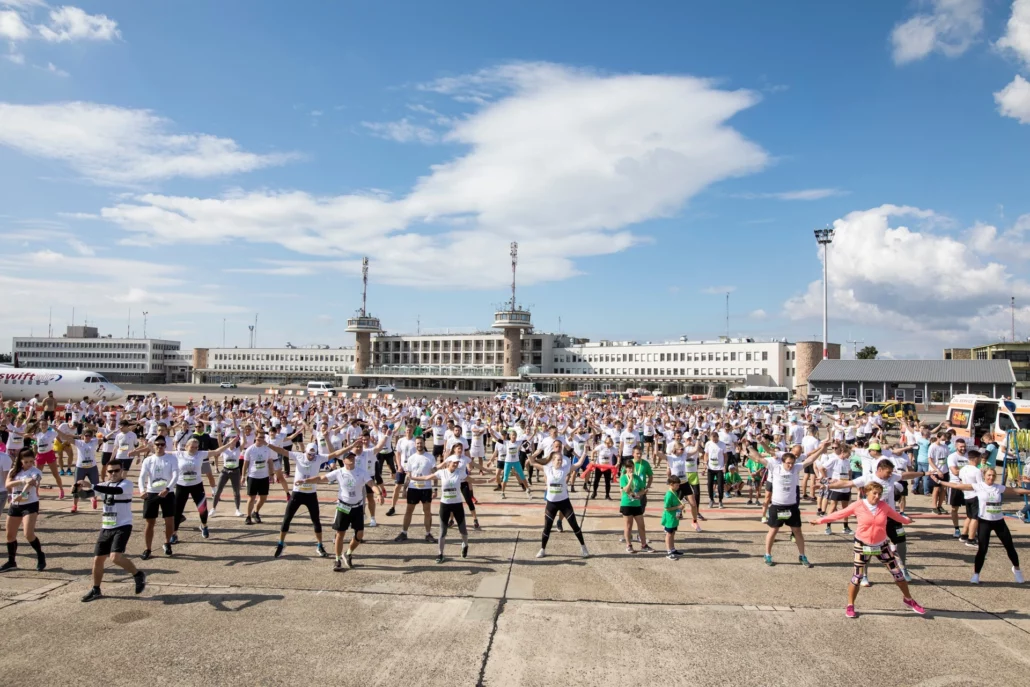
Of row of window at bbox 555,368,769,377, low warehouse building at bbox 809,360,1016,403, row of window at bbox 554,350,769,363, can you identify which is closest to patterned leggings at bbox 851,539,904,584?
low warehouse building at bbox 809,360,1016,403

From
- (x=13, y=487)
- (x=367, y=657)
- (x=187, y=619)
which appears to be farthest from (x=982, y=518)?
(x=13, y=487)

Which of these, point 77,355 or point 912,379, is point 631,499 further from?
point 77,355

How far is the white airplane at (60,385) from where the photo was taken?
41312mm

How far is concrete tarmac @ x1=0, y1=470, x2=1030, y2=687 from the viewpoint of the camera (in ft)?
19.1

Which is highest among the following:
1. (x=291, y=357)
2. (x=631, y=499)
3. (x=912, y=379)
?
(x=291, y=357)

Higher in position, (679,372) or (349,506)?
(679,372)

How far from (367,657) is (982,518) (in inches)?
329

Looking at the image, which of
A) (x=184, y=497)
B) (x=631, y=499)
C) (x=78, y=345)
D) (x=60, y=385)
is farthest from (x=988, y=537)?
(x=78, y=345)

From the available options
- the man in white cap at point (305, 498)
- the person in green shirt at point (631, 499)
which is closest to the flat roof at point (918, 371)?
the person in green shirt at point (631, 499)

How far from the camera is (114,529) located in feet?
25.1

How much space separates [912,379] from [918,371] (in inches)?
76.5

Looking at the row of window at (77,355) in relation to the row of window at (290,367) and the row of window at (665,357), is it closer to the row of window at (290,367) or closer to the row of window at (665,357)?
the row of window at (290,367)

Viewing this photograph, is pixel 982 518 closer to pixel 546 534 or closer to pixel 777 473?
pixel 777 473

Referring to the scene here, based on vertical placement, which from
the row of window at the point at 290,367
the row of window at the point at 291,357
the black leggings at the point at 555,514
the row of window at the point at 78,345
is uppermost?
the row of window at the point at 78,345
